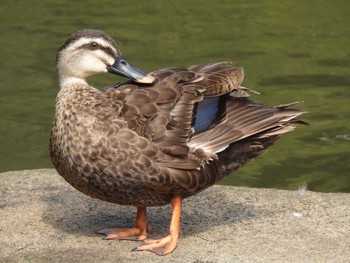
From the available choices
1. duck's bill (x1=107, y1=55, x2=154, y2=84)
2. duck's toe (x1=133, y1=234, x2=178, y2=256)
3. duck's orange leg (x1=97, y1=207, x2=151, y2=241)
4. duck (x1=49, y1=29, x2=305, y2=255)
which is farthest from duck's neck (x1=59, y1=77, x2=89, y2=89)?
duck's toe (x1=133, y1=234, x2=178, y2=256)

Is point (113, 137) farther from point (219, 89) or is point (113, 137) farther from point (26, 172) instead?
point (26, 172)

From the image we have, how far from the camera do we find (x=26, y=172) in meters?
8.48

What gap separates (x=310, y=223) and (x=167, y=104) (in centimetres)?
139

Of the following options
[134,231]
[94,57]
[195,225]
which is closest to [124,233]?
[134,231]

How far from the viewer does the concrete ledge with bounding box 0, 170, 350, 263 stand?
21.6ft

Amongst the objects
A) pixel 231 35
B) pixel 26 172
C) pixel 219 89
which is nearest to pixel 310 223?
pixel 219 89

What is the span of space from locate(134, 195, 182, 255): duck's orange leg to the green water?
125 inches

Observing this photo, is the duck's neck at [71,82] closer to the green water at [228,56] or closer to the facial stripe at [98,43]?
the facial stripe at [98,43]

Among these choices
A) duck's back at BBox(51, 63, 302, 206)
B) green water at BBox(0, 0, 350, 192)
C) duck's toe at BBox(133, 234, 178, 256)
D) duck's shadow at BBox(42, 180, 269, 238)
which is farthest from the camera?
green water at BBox(0, 0, 350, 192)

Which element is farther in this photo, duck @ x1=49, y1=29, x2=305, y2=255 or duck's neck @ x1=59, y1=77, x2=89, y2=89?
duck's neck @ x1=59, y1=77, x2=89, y2=89

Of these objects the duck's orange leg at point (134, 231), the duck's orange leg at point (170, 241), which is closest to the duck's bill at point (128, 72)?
the duck's orange leg at point (170, 241)

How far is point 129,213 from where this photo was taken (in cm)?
761

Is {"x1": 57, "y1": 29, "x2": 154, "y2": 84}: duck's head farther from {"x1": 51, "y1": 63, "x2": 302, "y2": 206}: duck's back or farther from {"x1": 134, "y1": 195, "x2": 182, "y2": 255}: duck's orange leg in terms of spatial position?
{"x1": 134, "y1": 195, "x2": 182, "y2": 255}: duck's orange leg

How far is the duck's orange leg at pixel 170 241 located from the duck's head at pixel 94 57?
821mm
